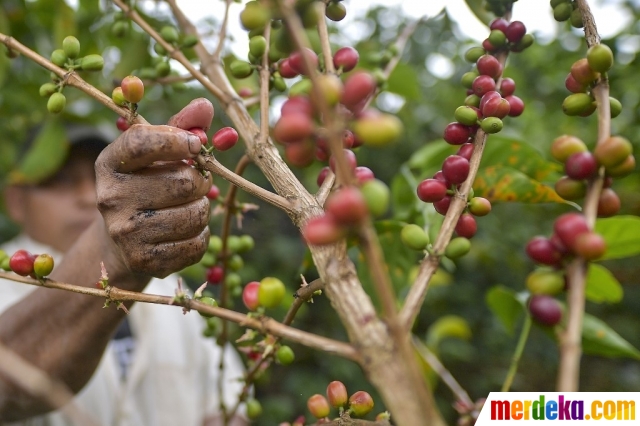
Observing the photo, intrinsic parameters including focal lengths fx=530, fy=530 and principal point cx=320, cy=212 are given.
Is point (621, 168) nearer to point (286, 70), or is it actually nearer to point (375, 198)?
point (375, 198)

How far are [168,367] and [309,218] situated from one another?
2.03 meters

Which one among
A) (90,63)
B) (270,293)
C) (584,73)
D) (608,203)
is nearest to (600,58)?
(584,73)

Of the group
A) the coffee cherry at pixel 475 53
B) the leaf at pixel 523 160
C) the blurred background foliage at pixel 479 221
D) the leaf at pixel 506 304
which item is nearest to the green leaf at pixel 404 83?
the blurred background foliage at pixel 479 221

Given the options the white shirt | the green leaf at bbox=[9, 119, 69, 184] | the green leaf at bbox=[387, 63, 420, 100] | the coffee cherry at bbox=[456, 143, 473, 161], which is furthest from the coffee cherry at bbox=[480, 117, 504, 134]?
the white shirt

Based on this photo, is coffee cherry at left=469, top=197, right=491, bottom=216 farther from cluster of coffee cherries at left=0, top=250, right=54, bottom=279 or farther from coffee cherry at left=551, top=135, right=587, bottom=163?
cluster of coffee cherries at left=0, top=250, right=54, bottom=279

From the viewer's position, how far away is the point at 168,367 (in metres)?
2.35

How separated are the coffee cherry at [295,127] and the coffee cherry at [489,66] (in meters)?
0.37

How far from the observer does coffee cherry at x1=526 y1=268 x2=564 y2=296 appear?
444mm

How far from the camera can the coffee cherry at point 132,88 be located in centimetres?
62

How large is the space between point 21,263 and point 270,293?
370 mm

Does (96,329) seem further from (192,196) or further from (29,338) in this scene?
(192,196)

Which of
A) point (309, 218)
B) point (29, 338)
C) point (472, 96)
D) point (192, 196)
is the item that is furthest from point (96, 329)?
point (472, 96)

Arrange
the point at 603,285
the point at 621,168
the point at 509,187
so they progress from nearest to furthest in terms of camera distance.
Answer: the point at 621,168
the point at 509,187
the point at 603,285

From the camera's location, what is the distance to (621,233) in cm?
92
